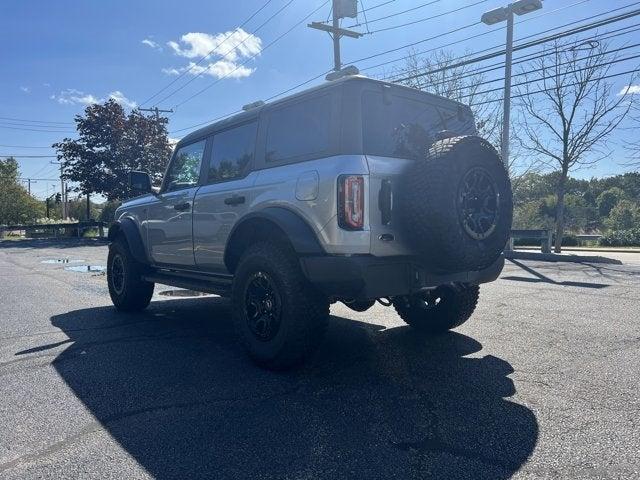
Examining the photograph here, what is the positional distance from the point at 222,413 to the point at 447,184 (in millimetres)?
2066

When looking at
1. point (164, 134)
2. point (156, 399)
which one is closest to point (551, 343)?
point (156, 399)

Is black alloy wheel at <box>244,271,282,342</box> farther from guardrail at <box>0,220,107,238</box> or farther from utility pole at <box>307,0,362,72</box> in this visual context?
guardrail at <box>0,220,107,238</box>

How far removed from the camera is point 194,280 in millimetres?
5141

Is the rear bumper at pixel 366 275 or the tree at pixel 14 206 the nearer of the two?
the rear bumper at pixel 366 275

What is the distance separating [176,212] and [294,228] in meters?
2.18

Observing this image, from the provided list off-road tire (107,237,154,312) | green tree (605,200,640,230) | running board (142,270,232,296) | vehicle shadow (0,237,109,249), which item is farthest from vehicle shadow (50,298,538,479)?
green tree (605,200,640,230)

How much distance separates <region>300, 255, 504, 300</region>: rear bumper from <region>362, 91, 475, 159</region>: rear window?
801 millimetres

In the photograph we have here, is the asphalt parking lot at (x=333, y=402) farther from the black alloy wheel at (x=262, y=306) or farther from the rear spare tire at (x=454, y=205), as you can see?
the rear spare tire at (x=454, y=205)

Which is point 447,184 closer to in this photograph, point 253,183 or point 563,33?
point 253,183

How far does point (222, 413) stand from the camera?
3.11 m

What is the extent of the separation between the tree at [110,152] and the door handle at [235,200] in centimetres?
2631

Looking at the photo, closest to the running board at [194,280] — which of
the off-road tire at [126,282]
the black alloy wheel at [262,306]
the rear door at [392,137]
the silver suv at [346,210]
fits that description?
the silver suv at [346,210]

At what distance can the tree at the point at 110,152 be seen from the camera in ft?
96.4

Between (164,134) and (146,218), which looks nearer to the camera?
(146,218)
